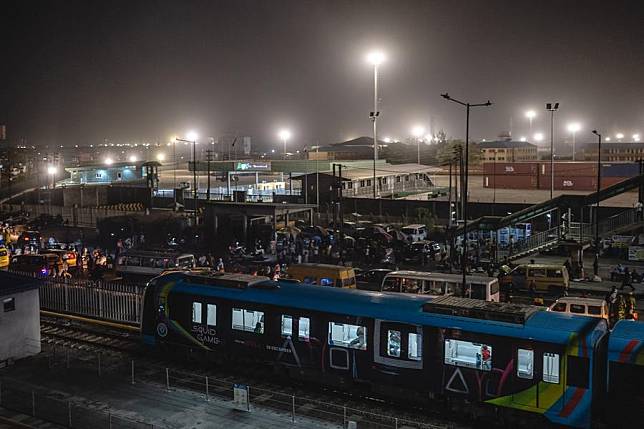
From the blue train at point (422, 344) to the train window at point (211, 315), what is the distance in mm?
A: 28

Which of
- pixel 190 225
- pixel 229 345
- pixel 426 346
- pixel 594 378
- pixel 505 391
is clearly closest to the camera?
pixel 594 378

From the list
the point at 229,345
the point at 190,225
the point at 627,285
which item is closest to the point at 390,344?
the point at 229,345

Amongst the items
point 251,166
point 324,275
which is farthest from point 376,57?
point 324,275

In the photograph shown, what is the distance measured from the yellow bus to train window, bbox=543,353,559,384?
40.6ft

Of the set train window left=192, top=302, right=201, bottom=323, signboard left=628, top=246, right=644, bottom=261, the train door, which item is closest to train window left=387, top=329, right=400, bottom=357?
the train door

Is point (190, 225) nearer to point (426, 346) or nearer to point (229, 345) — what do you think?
point (229, 345)

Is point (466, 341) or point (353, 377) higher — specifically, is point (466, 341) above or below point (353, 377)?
above

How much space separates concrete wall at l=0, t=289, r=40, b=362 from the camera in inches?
672

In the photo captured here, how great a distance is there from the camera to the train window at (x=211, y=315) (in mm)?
16109

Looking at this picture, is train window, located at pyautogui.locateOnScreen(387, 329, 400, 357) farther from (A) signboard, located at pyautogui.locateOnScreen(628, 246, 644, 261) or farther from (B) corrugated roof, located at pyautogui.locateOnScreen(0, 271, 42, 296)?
(A) signboard, located at pyautogui.locateOnScreen(628, 246, 644, 261)

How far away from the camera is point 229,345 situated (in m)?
15.8

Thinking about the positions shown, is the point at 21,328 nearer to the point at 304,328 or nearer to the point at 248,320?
the point at 248,320

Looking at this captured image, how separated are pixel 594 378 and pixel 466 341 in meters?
2.39

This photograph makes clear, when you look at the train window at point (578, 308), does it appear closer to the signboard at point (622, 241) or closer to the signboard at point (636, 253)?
the signboard at point (636, 253)
